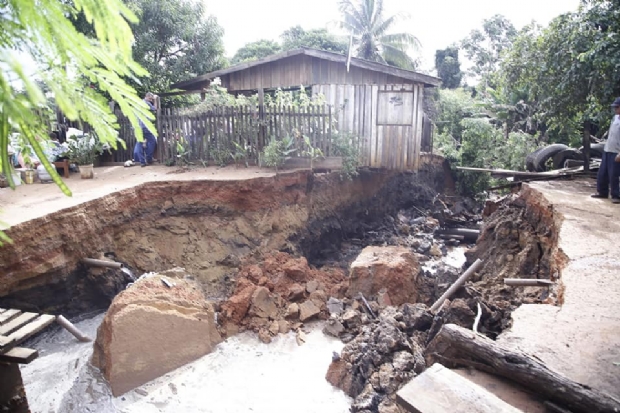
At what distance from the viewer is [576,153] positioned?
36.0 ft

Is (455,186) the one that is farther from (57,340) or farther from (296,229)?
(57,340)

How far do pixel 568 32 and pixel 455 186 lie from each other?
30.0 ft

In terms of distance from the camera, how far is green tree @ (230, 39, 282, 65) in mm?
23359

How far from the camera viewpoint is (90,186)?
7746 millimetres

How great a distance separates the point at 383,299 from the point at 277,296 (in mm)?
1848

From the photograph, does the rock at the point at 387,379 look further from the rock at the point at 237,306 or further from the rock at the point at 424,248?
the rock at the point at 424,248

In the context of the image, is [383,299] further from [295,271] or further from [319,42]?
[319,42]

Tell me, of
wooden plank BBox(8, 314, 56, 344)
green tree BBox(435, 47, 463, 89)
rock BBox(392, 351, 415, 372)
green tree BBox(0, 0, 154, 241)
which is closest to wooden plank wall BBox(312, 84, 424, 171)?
rock BBox(392, 351, 415, 372)

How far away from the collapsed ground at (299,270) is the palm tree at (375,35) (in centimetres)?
1492

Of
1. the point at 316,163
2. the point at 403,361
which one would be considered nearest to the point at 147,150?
the point at 316,163

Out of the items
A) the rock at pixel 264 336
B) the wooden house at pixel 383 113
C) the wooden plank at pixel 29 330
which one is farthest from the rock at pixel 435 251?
the wooden plank at pixel 29 330

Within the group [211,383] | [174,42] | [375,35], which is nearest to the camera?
[211,383]

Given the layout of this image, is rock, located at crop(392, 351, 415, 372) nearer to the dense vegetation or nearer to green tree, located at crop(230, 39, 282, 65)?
the dense vegetation

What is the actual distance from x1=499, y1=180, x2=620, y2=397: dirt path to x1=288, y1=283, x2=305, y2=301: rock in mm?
4059
